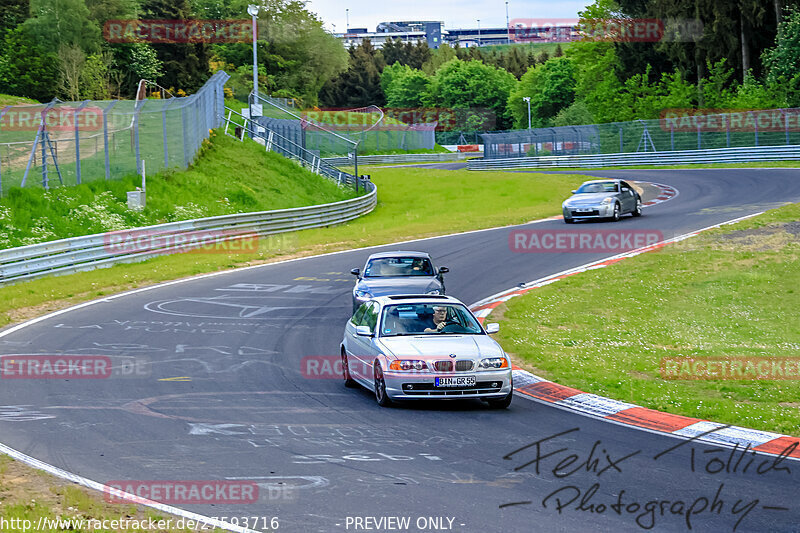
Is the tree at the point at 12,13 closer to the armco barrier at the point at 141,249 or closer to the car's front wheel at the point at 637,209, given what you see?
the armco barrier at the point at 141,249

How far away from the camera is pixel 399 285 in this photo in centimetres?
1766

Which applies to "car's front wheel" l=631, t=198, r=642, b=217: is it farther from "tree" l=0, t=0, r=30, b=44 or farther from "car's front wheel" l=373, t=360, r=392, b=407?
"tree" l=0, t=0, r=30, b=44

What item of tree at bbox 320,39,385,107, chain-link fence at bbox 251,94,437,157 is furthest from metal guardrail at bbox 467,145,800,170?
tree at bbox 320,39,385,107

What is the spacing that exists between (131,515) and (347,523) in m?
1.66

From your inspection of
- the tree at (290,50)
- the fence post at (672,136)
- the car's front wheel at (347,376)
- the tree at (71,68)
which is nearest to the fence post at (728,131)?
the fence post at (672,136)

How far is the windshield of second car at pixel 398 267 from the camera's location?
1836cm

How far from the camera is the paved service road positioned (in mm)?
7383

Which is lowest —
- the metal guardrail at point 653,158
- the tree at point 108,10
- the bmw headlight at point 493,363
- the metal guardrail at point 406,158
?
the bmw headlight at point 493,363

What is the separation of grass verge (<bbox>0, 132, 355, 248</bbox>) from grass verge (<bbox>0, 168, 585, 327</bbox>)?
9.38ft

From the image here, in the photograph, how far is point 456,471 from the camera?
8.53 metres

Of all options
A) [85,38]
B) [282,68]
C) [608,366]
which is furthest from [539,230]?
[282,68]

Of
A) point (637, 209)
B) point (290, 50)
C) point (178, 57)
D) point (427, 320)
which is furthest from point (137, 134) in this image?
point (290, 50)
